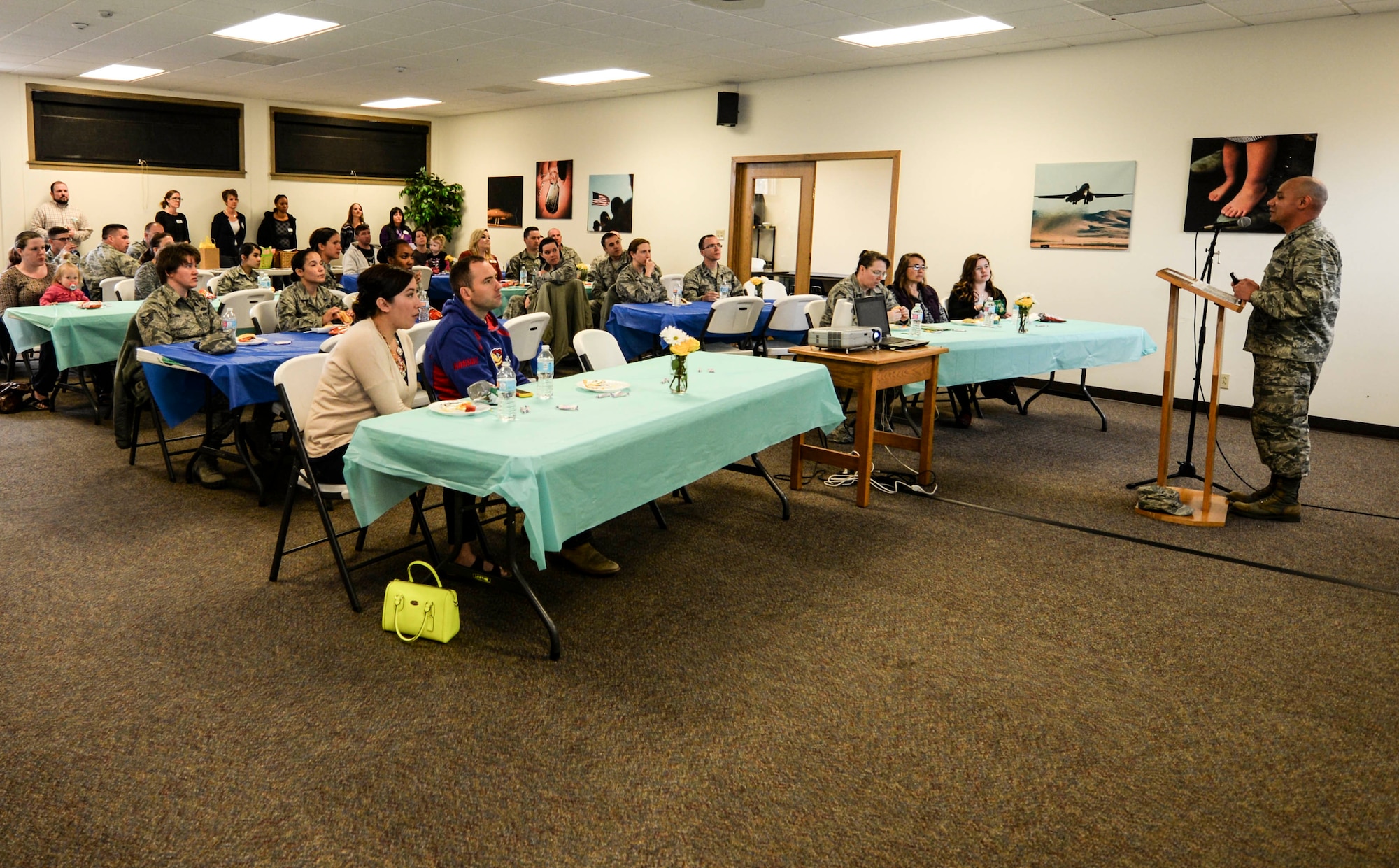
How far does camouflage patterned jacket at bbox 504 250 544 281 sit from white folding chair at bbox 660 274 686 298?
4.58 ft

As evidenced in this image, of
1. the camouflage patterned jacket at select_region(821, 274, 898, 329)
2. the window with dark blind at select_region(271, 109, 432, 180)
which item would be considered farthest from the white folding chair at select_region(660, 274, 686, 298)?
the window with dark blind at select_region(271, 109, 432, 180)

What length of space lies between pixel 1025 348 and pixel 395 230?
10058 mm

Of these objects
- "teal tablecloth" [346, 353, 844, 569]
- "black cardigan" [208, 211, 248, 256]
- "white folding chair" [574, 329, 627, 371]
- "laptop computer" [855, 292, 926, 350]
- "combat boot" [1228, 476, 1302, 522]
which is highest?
"black cardigan" [208, 211, 248, 256]

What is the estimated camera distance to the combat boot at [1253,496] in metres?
4.79

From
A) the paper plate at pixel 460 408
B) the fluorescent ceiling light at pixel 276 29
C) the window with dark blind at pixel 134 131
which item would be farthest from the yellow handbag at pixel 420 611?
the window with dark blind at pixel 134 131

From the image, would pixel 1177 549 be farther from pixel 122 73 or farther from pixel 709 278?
pixel 122 73

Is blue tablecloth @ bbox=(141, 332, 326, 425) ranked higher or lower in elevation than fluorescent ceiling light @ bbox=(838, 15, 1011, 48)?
lower

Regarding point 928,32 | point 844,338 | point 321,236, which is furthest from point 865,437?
point 928,32

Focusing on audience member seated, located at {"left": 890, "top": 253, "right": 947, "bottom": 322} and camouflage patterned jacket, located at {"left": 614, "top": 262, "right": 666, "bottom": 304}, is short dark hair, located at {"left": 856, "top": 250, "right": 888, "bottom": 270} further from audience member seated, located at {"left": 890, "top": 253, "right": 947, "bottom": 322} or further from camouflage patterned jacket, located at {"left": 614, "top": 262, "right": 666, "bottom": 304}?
camouflage patterned jacket, located at {"left": 614, "top": 262, "right": 666, "bottom": 304}

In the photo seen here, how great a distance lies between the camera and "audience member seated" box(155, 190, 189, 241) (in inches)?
466

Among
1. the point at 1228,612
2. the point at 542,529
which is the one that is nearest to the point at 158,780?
the point at 542,529

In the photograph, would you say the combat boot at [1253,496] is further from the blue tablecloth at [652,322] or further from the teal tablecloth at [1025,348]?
the blue tablecloth at [652,322]

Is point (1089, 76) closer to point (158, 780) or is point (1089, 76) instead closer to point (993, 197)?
point (993, 197)

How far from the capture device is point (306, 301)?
573cm
